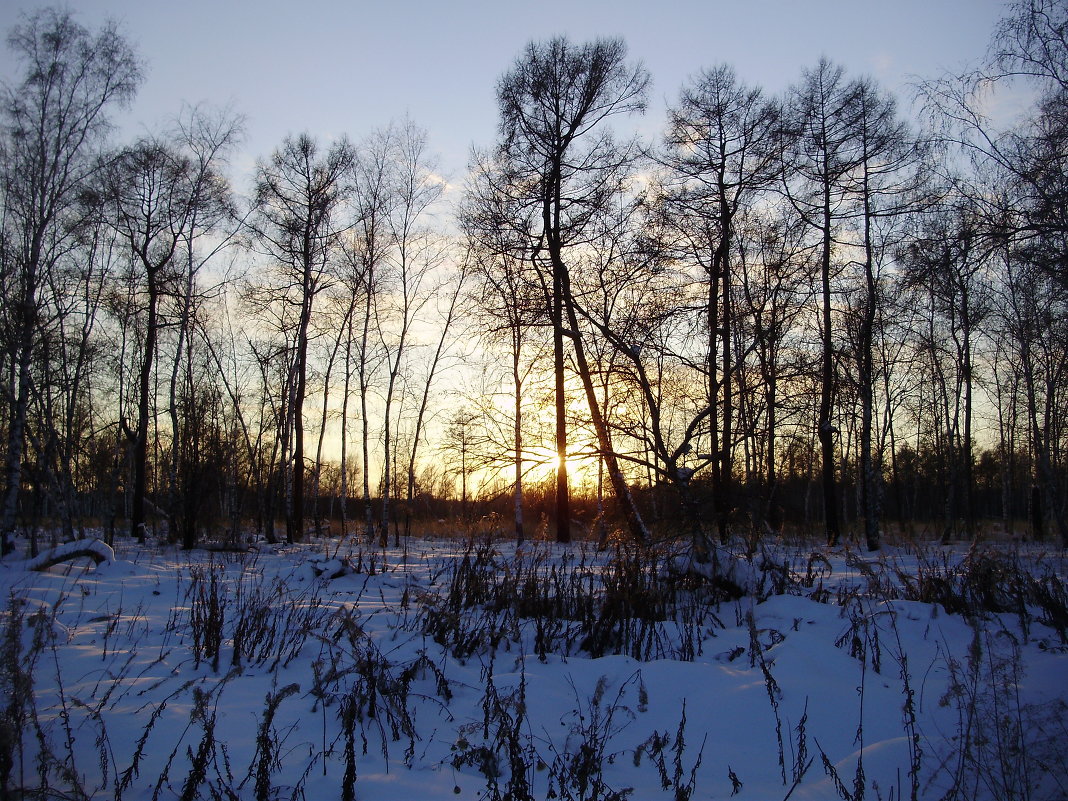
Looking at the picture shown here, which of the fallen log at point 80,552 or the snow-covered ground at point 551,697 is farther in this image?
the fallen log at point 80,552

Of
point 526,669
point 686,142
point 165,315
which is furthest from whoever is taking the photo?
point 165,315

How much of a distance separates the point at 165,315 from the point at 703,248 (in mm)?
13990

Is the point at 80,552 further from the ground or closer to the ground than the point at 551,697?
further from the ground

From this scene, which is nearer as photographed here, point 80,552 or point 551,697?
point 551,697

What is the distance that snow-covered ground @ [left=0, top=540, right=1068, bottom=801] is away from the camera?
2916mm

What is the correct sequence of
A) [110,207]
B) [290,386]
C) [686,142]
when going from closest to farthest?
[686,142]
[110,207]
[290,386]

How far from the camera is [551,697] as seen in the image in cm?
401

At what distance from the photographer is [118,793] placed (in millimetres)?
2629

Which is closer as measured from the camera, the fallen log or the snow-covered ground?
the snow-covered ground

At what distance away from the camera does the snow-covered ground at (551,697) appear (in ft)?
9.57

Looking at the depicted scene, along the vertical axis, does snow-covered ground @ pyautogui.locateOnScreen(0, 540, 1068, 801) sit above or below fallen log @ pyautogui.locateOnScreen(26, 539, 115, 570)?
below

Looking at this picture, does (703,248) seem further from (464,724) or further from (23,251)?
(23,251)

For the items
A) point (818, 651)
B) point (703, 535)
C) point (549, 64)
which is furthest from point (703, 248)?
point (818, 651)

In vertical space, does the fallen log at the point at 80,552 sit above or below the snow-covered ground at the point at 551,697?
above
